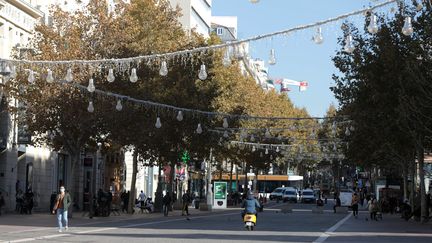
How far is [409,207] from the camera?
56.3 metres

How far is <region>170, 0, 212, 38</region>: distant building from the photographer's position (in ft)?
341

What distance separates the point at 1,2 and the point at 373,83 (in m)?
21.6

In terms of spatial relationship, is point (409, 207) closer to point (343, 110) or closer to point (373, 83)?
point (343, 110)

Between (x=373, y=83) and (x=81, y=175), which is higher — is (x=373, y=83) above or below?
above

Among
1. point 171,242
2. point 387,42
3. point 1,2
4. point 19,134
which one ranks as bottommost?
point 171,242

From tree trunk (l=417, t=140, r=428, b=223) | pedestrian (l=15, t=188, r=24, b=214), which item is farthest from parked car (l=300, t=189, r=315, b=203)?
pedestrian (l=15, t=188, r=24, b=214)

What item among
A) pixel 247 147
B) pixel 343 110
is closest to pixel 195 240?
pixel 343 110

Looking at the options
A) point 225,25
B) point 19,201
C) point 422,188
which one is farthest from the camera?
point 225,25

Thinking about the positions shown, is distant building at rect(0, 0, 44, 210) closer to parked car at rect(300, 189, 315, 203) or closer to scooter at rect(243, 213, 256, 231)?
scooter at rect(243, 213, 256, 231)

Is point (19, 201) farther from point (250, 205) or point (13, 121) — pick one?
point (250, 205)

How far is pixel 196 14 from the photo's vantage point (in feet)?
357

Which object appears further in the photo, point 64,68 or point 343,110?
point 343,110

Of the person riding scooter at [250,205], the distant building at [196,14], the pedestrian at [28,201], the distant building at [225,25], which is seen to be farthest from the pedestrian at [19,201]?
the distant building at [225,25]

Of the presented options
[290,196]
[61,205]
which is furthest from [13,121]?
[290,196]
